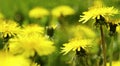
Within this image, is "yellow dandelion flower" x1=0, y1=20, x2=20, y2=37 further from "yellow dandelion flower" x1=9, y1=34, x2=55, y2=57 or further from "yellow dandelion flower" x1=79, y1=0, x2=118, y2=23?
"yellow dandelion flower" x1=79, y1=0, x2=118, y2=23

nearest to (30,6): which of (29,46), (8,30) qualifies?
(8,30)

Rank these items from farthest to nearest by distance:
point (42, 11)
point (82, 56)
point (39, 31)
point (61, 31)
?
point (42, 11), point (61, 31), point (39, 31), point (82, 56)

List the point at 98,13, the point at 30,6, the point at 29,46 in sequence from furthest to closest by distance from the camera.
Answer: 1. the point at 30,6
2. the point at 98,13
3. the point at 29,46

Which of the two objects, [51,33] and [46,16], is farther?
[46,16]

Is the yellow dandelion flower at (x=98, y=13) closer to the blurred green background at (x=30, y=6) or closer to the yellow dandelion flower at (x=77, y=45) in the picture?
the yellow dandelion flower at (x=77, y=45)

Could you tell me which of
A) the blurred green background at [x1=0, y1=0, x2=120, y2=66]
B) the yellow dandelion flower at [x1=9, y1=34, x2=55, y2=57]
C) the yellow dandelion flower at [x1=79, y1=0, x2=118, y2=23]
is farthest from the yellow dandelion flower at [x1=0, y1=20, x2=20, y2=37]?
the blurred green background at [x1=0, y1=0, x2=120, y2=66]

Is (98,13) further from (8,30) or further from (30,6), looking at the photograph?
(30,6)

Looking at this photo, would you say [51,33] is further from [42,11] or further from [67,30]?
[42,11]

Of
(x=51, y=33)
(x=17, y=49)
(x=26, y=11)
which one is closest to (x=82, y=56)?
(x=17, y=49)
